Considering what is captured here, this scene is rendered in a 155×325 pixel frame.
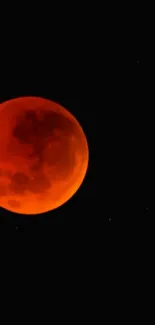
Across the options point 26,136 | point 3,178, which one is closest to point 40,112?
point 26,136

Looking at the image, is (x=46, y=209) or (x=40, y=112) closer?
(x=40, y=112)

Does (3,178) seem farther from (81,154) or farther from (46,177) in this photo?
(81,154)

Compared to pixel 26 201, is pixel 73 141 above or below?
above

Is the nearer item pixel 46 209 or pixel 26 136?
pixel 26 136

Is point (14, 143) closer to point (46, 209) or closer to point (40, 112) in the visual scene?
point (40, 112)

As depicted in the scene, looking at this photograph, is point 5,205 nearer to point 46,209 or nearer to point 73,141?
point 46,209

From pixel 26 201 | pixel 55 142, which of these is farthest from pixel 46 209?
pixel 55 142
